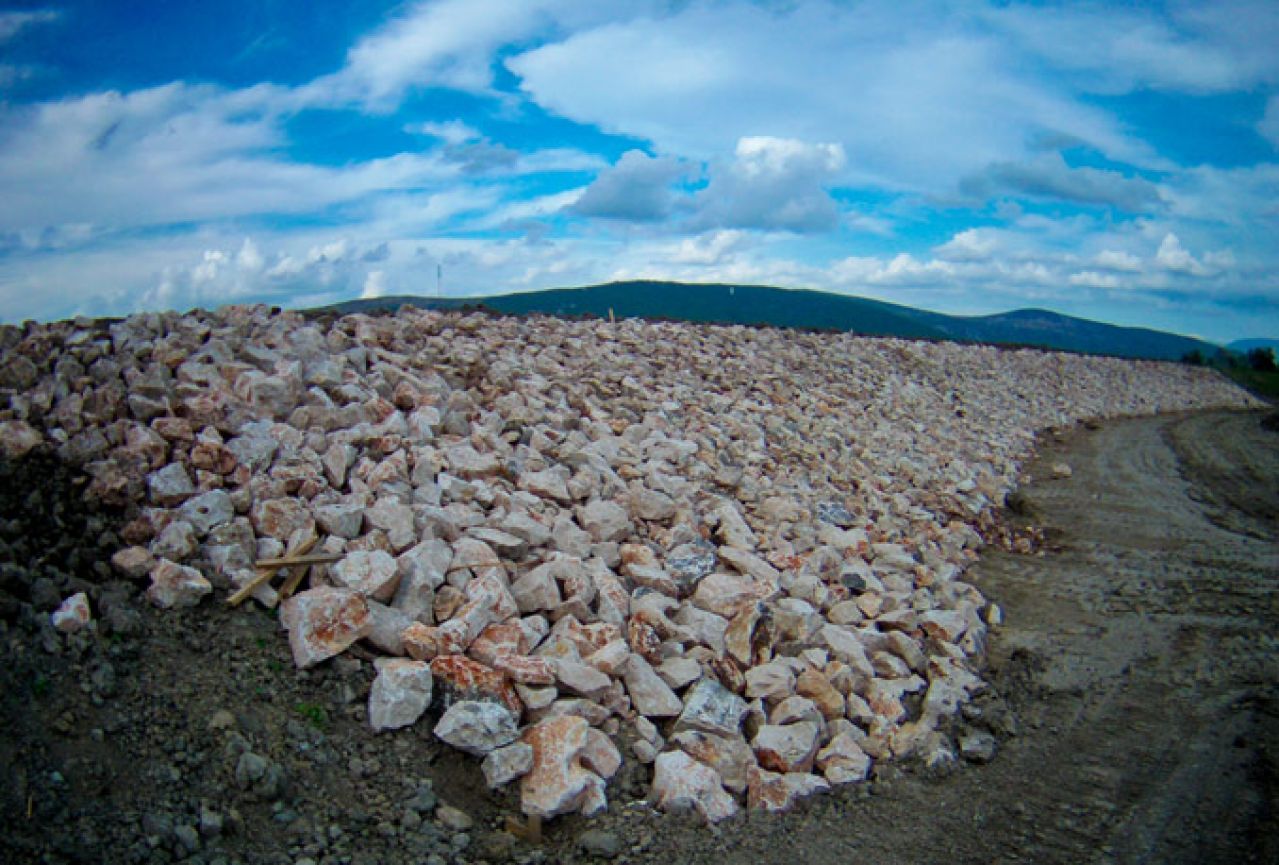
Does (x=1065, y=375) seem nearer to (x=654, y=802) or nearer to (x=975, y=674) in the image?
(x=975, y=674)

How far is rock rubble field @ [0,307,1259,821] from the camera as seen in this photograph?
12.6 ft

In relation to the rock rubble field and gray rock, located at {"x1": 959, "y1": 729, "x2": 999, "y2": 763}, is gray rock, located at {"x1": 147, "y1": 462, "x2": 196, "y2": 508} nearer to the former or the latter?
the rock rubble field

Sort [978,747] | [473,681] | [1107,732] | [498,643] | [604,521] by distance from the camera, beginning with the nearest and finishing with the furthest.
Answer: [473,681]
[498,643]
[978,747]
[1107,732]
[604,521]

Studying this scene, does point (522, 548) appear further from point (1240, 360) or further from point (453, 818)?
point (1240, 360)

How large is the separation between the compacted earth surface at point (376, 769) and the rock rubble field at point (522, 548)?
0.43 ft

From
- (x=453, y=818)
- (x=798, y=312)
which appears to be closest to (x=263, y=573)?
(x=453, y=818)

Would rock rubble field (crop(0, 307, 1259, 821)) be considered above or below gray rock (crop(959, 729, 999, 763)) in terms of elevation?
above

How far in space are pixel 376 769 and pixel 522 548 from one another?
1682mm

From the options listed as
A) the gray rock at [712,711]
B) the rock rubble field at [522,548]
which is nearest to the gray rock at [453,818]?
the rock rubble field at [522,548]

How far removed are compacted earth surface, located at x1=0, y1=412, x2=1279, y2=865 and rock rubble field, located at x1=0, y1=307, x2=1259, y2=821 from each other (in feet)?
0.43

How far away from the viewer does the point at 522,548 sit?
485cm

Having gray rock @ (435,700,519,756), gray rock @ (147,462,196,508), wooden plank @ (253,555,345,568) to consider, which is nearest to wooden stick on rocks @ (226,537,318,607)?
wooden plank @ (253,555,345,568)

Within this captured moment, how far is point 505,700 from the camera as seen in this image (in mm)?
3762

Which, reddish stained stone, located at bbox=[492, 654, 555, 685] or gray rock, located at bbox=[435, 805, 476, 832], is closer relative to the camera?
gray rock, located at bbox=[435, 805, 476, 832]
